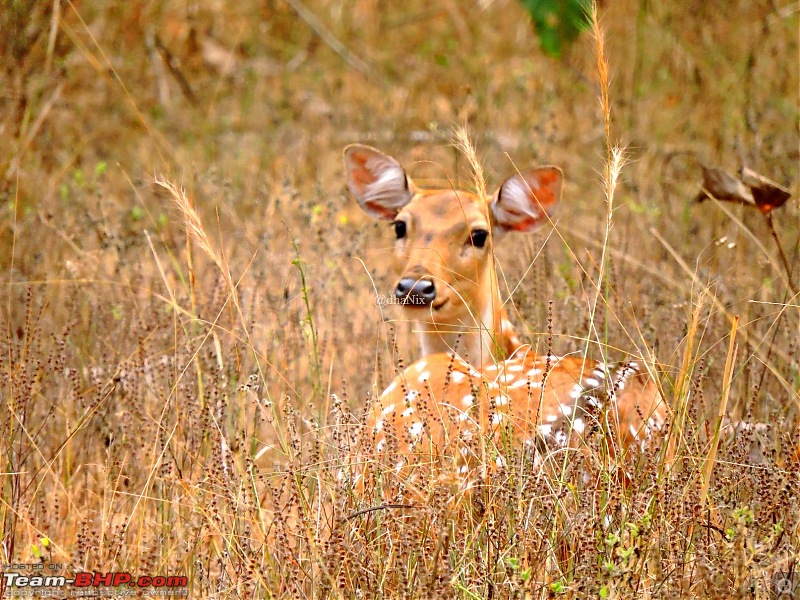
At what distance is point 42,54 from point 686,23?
3.95 m

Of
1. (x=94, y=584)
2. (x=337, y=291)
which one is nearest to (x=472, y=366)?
(x=94, y=584)

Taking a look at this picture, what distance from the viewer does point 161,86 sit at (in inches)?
330

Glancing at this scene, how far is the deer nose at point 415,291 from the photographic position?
13.5 ft

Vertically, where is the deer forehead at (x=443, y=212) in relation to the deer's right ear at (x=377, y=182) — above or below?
below

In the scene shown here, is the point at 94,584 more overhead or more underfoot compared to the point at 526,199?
more underfoot

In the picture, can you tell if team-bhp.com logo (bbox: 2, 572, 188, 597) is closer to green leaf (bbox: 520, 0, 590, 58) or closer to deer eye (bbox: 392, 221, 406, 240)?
deer eye (bbox: 392, 221, 406, 240)

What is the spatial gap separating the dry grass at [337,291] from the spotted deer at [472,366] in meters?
0.14

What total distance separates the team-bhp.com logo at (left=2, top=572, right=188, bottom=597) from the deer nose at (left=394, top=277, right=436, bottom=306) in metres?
1.47

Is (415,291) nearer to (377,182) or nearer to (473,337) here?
(473,337)

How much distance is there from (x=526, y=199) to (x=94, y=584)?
2.30 m

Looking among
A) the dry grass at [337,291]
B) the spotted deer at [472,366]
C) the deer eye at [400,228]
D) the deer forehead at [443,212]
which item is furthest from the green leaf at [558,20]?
the deer eye at [400,228]

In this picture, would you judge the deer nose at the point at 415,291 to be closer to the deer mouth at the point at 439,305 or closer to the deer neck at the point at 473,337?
the deer mouth at the point at 439,305

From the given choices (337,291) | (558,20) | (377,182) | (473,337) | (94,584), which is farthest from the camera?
(558,20)

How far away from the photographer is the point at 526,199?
451 centimetres
